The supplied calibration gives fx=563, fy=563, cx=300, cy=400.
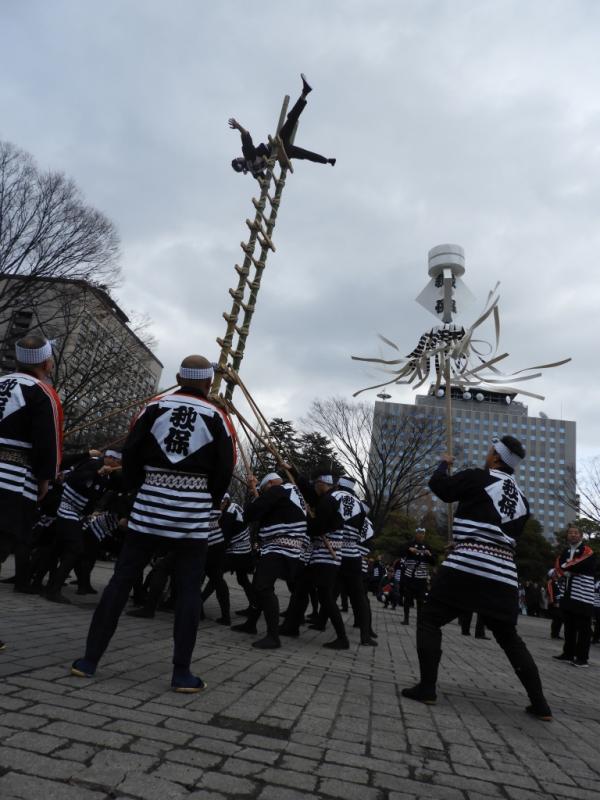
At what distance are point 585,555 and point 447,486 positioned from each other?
5565mm

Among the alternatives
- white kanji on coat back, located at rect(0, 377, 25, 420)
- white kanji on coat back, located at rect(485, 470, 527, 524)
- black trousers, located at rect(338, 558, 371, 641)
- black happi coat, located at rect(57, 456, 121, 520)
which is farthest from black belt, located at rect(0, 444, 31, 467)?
black trousers, located at rect(338, 558, 371, 641)

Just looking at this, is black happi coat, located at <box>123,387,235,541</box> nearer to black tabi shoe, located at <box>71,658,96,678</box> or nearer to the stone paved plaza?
black tabi shoe, located at <box>71,658,96,678</box>

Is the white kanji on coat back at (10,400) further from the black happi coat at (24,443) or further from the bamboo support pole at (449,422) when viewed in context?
the bamboo support pole at (449,422)

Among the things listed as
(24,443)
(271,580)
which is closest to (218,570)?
(271,580)

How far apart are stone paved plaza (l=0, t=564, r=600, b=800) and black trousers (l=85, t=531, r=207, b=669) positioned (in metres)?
0.21

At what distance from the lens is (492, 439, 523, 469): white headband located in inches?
173

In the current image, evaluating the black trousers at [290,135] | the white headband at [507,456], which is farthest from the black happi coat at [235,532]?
the black trousers at [290,135]

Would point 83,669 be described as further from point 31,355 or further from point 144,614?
point 144,614

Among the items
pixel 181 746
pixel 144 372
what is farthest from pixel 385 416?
pixel 181 746

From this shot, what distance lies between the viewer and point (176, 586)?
3367 millimetres

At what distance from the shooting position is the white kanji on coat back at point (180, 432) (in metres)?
3.45

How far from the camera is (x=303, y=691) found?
3.64 metres

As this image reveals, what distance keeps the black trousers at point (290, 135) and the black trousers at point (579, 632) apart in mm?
8514

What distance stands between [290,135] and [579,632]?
9.45 m
